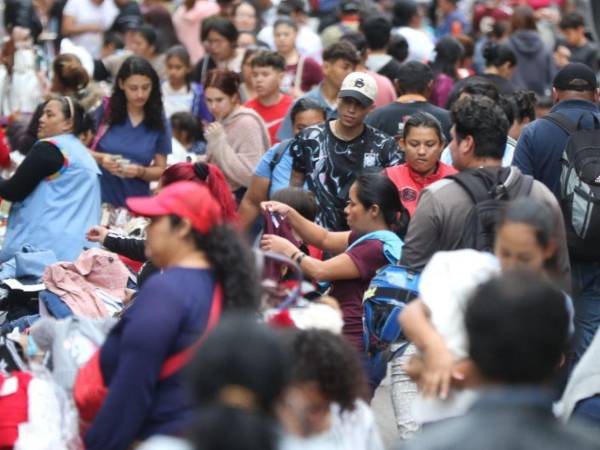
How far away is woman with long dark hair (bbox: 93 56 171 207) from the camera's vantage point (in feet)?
32.5

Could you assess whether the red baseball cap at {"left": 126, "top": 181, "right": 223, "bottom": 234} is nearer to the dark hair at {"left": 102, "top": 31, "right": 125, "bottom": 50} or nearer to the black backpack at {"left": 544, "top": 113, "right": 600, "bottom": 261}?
the black backpack at {"left": 544, "top": 113, "right": 600, "bottom": 261}

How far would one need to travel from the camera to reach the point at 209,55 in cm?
1343

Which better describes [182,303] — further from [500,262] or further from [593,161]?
[593,161]

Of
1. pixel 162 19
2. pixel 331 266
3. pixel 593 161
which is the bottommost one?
pixel 162 19

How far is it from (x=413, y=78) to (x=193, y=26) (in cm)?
665

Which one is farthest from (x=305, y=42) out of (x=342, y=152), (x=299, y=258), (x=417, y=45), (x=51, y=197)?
(x=299, y=258)

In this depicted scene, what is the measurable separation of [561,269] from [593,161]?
1800mm

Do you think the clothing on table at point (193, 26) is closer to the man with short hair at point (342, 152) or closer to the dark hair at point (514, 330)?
the man with short hair at point (342, 152)

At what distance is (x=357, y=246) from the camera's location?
6.68m

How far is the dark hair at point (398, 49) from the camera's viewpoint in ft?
43.2

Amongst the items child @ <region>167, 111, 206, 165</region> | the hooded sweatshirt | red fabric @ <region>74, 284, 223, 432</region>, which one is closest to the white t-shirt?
child @ <region>167, 111, 206, 165</region>

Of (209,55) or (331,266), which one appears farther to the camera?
(209,55)

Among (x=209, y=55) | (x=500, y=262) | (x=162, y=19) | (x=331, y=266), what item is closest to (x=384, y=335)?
(x=331, y=266)

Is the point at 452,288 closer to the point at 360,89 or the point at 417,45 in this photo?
the point at 360,89
